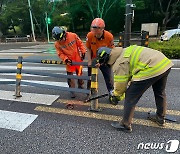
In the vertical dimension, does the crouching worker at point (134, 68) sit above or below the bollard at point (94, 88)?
above

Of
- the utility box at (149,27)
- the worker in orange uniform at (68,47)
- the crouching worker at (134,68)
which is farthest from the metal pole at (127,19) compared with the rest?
the utility box at (149,27)

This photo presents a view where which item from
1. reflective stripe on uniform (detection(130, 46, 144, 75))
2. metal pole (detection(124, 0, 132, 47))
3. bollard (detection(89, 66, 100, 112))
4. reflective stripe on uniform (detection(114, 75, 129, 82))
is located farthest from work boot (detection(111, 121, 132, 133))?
metal pole (detection(124, 0, 132, 47))

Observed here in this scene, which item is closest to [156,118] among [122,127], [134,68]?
[122,127]

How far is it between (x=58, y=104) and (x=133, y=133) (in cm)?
180

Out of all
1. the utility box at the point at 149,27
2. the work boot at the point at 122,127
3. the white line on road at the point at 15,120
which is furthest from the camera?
the utility box at the point at 149,27

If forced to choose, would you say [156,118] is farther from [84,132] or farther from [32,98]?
[32,98]

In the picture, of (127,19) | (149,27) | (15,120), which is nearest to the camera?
(15,120)

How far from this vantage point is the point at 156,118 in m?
3.31

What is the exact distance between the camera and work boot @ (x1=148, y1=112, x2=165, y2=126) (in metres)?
3.22

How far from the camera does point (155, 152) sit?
8.72 ft

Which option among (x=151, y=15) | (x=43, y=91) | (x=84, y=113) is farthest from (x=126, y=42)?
(x=151, y=15)

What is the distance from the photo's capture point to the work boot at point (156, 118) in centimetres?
322

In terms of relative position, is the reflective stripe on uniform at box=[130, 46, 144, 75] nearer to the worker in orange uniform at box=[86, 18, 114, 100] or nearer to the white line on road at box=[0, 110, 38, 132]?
the worker in orange uniform at box=[86, 18, 114, 100]

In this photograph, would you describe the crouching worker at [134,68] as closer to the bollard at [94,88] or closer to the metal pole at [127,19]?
the bollard at [94,88]
